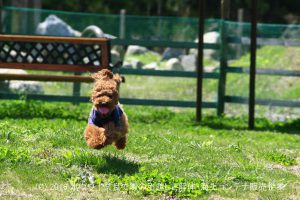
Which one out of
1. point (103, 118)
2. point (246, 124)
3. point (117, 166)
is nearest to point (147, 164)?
point (117, 166)

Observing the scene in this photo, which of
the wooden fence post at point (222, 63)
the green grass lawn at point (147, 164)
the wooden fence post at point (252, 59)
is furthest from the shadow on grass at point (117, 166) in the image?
the wooden fence post at point (222, 63)

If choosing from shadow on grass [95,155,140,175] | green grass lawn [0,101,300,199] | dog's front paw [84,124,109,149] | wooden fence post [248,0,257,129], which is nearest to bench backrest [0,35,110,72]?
green grass lawn [0,101,300,199]

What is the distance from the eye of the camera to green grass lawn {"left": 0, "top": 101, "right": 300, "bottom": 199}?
707 centimetres

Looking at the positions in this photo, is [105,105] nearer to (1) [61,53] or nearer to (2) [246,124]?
(1) [61,53]

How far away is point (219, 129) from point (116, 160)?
473 centimetres

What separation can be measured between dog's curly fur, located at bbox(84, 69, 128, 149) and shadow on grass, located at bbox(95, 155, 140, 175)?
0.77 ft

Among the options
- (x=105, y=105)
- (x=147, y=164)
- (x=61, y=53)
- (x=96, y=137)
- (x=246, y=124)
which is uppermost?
(x=61, y=53)

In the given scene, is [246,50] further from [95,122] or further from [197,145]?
[95,122]

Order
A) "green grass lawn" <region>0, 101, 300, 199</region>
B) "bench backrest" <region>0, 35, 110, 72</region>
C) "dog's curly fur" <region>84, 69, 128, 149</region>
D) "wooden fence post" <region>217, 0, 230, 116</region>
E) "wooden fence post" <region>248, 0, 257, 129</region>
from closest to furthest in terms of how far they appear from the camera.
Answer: "green grass lawn" <region>0, 101, 300, 199</region> → "dog's curly fur" <region>84, 69, 128, 149</region> → "bench backrest" <region>0, 35, 110, 72</region> → "wooden fence post" <region>248, 0, 257, 129</region> → "wooden fence post" <region>217, 0, 230, 116</region>

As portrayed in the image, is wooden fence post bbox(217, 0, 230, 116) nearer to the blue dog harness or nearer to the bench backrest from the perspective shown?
the bench backrest

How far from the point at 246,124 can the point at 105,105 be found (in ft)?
20.5

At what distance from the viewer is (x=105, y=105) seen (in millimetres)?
7668

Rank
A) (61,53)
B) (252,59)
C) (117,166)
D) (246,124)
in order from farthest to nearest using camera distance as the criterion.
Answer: (246,124) < (61,53) < (252,59) < (117,166)

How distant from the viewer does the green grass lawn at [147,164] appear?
7066mm
